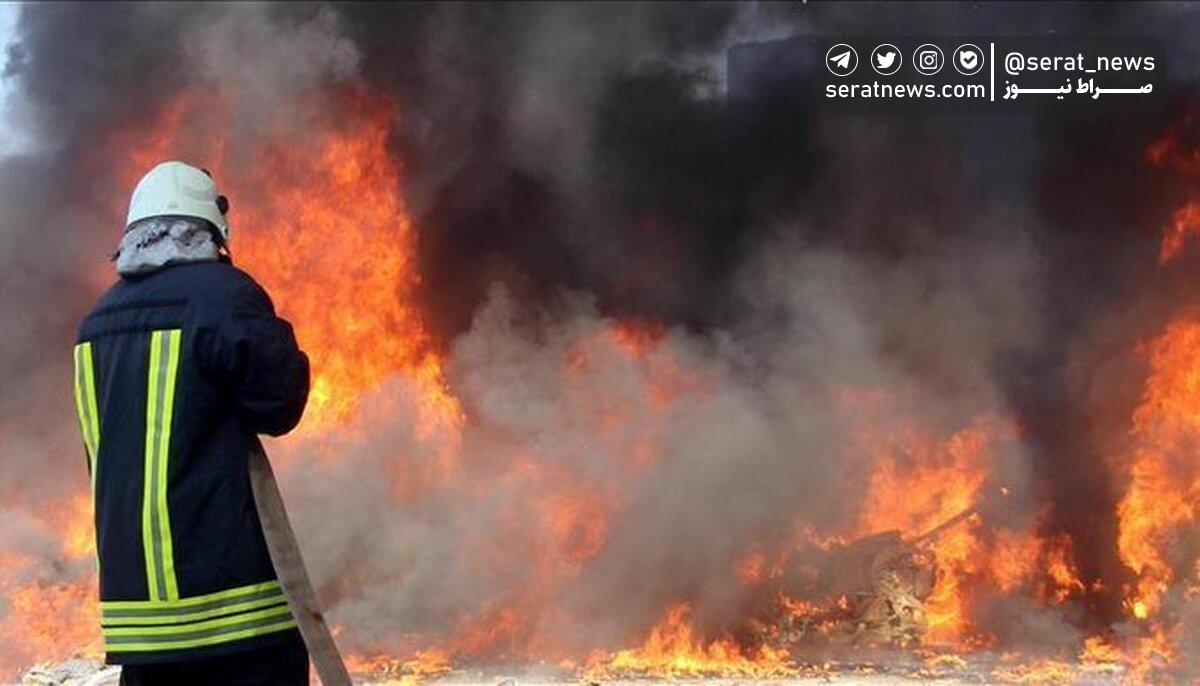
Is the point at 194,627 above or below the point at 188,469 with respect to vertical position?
below

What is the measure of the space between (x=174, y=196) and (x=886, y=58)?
5.31 m

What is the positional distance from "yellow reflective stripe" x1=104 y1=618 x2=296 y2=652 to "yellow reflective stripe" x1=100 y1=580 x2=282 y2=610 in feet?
0.26

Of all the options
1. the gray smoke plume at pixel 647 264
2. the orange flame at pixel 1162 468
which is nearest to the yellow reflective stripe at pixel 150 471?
the gray smoke plume at pixel 647 264

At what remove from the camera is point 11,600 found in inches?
239

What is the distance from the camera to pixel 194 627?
8.32 ft

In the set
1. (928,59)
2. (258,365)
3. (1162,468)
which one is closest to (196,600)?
(258,365)

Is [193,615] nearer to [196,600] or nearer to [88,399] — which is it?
[196,600]

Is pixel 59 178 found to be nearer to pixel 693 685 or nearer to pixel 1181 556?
pixel 693 685

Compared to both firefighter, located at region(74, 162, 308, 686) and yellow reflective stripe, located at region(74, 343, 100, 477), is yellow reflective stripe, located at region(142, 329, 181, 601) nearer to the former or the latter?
firefighter, located at region(74, 162, 308, 686)

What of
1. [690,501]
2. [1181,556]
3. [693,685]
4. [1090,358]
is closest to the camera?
[693,685]

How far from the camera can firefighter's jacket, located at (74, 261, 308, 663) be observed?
2543 mm

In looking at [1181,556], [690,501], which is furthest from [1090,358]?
[690,501]

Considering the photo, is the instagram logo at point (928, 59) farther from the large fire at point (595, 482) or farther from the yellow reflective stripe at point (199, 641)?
the yellow reflective stripe at point (199, 641)

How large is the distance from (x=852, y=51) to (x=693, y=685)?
398 centimetres
